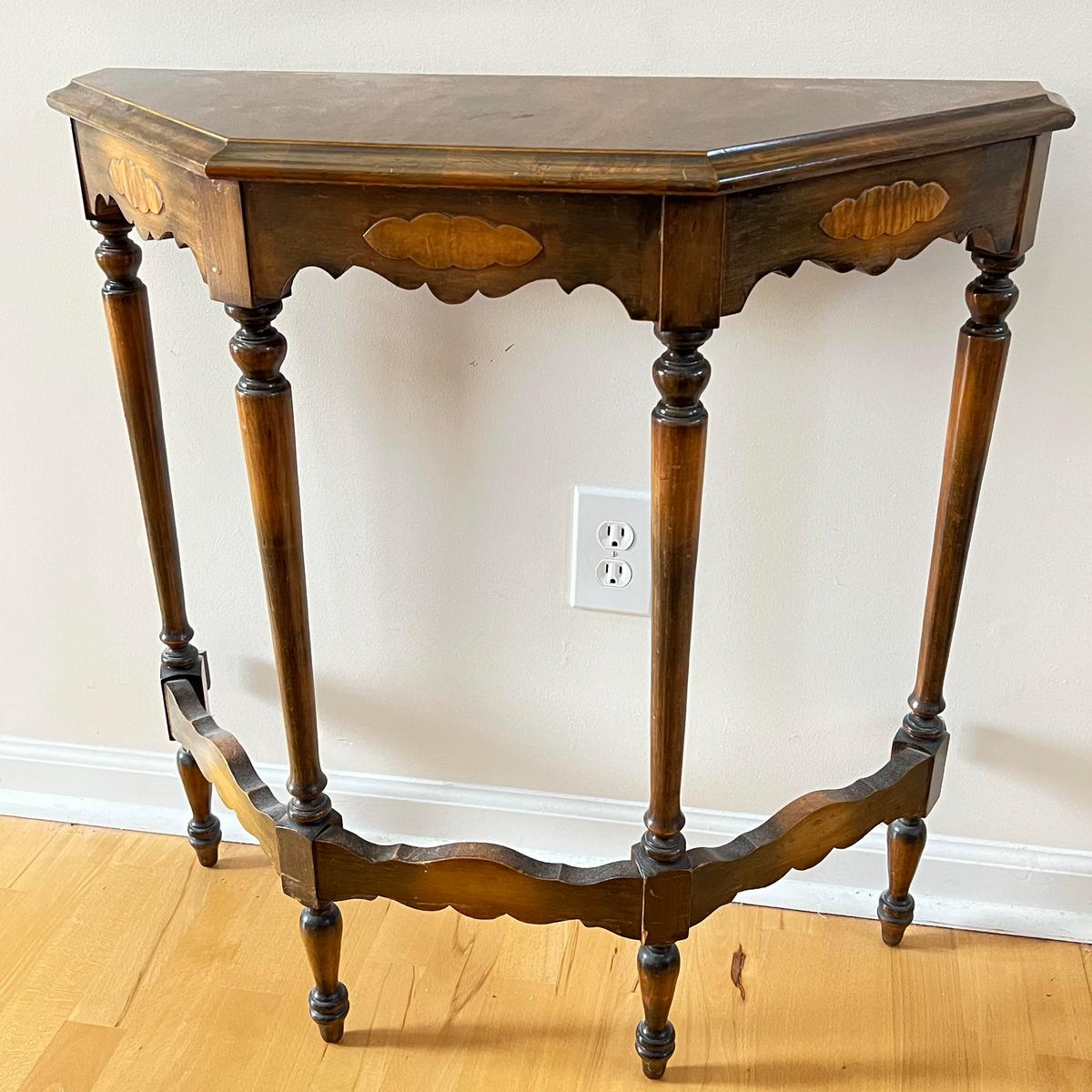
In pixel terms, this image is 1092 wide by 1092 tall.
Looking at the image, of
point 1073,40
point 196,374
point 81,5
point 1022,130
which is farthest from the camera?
point 196,374

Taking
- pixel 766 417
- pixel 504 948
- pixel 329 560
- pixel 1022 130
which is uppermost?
pixel 1022 130

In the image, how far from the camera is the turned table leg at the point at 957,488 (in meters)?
0.87

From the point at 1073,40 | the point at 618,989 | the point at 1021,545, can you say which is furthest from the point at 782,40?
the point at 618,989

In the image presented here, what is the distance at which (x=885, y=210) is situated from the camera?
712 mm

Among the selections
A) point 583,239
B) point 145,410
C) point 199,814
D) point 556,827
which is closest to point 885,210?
point 583,239

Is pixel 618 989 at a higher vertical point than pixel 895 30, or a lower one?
lower

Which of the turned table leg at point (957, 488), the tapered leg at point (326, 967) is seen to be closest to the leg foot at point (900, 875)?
the turned table leg at point (957, 488)

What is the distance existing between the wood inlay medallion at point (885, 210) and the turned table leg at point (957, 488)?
5.1 inches

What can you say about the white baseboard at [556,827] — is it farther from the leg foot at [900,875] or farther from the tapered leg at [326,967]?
the tapered leg at [326,967]

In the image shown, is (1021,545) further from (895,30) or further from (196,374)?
(196,374)

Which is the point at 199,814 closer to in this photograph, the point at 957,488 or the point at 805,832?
the point at 805,832

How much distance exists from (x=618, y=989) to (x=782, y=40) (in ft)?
2.65

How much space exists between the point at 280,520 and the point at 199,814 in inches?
20.9

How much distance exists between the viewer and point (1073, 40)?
0.86 metres
